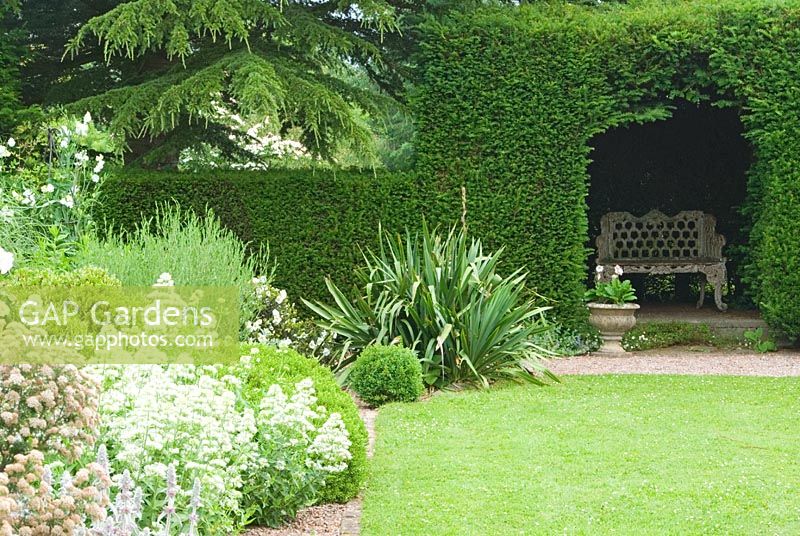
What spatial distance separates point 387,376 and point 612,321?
11.8 feet

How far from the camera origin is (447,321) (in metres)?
7.87

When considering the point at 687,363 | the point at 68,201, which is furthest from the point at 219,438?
the point at 687,363

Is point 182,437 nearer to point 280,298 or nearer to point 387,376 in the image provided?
point 387,376

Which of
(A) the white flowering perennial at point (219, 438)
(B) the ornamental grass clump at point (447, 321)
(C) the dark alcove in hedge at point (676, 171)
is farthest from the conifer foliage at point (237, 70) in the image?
(A) the white flowering perennial at point (219, 438)

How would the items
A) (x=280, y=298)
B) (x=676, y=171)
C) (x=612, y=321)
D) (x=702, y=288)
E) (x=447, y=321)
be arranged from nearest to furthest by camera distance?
(x=447, y=321) → (x=280, y=298) → (x=612, y=321) → (x=702, y=288) → (x=676, y=171)

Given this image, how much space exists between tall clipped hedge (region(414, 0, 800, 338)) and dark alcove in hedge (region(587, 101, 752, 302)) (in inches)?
119

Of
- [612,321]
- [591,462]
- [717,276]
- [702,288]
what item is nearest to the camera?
[591,462]

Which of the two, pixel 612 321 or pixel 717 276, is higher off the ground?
pixel 717 276

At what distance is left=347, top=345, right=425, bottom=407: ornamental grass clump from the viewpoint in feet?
23.3

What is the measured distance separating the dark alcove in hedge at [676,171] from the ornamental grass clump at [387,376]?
649 centimetres

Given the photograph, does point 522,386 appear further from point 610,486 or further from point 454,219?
point 610,486

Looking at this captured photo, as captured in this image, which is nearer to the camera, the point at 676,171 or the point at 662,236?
the point at 662,236

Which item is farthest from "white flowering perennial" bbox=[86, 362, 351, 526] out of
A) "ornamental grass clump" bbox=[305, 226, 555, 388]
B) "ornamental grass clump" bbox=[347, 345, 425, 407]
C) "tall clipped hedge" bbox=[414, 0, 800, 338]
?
"tall clipped hedge" bbox=[414, 0, 800, 338]

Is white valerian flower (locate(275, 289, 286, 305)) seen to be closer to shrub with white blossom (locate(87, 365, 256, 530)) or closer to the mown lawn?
the mown lawn
